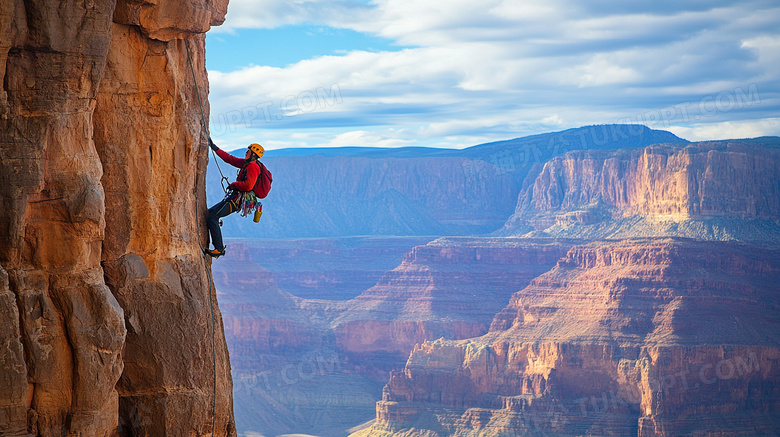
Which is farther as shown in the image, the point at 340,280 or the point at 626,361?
the point at 340,280

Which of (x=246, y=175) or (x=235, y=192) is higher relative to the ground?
(x=246, y=175)

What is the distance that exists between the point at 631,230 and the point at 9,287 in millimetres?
130850

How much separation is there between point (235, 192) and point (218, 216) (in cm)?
58

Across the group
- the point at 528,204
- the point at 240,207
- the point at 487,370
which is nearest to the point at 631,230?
the point at 528,204

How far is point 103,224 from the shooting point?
12.2 metres

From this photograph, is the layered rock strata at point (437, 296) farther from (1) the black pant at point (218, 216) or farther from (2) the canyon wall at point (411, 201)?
(1) the black pant at point (218, 216)

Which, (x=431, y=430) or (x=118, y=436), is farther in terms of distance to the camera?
(x=431, y=430)

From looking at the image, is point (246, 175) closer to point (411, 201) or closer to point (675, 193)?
point (675, 193)

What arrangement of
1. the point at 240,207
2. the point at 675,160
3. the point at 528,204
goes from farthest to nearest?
the point at 528,204 → the point at 675,160 → the point at 240,207

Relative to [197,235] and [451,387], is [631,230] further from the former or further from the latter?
[197,235]

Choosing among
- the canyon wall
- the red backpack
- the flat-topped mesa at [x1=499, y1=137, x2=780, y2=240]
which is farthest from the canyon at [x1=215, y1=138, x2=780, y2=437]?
the red backpack

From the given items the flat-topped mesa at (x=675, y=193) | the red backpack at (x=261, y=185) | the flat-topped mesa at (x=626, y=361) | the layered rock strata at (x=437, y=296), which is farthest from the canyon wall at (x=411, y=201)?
the red backpack at (x=261, y=185)

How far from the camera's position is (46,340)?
38.5 ft

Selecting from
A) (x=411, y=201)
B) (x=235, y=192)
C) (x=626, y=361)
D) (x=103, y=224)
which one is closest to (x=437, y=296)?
(x=626, y=361)
